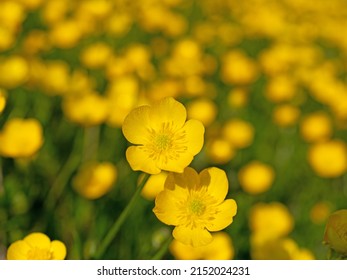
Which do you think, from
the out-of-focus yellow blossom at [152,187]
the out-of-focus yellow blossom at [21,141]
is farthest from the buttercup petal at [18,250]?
the out-of-focus yellow blossom at [152,187]

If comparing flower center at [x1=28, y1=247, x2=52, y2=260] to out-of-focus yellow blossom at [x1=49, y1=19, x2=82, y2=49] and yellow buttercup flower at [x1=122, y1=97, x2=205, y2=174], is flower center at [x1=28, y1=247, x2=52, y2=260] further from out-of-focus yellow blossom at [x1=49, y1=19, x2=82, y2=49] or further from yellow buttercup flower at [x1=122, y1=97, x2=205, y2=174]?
out-of-focus yellow blossom at [x1=49, y1=19, x2=82, y2=49]

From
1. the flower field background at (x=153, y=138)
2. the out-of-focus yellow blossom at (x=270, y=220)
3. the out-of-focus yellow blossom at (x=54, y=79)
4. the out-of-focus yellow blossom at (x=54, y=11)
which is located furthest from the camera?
the out-of-focus yellow blossom at (x=54, y=11)

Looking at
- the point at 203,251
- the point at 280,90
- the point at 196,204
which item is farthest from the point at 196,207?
the point at 280,90

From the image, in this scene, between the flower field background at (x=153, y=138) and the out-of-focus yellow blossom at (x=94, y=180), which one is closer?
the flower field background at (x=153, y=138)

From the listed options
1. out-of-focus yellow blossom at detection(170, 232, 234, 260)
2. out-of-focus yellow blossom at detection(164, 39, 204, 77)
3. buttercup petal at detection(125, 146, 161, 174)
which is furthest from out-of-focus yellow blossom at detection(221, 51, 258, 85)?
buttercup petal at detection(125, 146, 161, 174)

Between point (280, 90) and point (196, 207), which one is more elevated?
point (196, 207)

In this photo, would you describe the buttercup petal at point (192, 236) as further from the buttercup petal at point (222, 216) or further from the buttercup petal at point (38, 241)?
the buttercup petal at point (38, 241)

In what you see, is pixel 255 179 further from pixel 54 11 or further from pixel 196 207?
pixel 54 11
